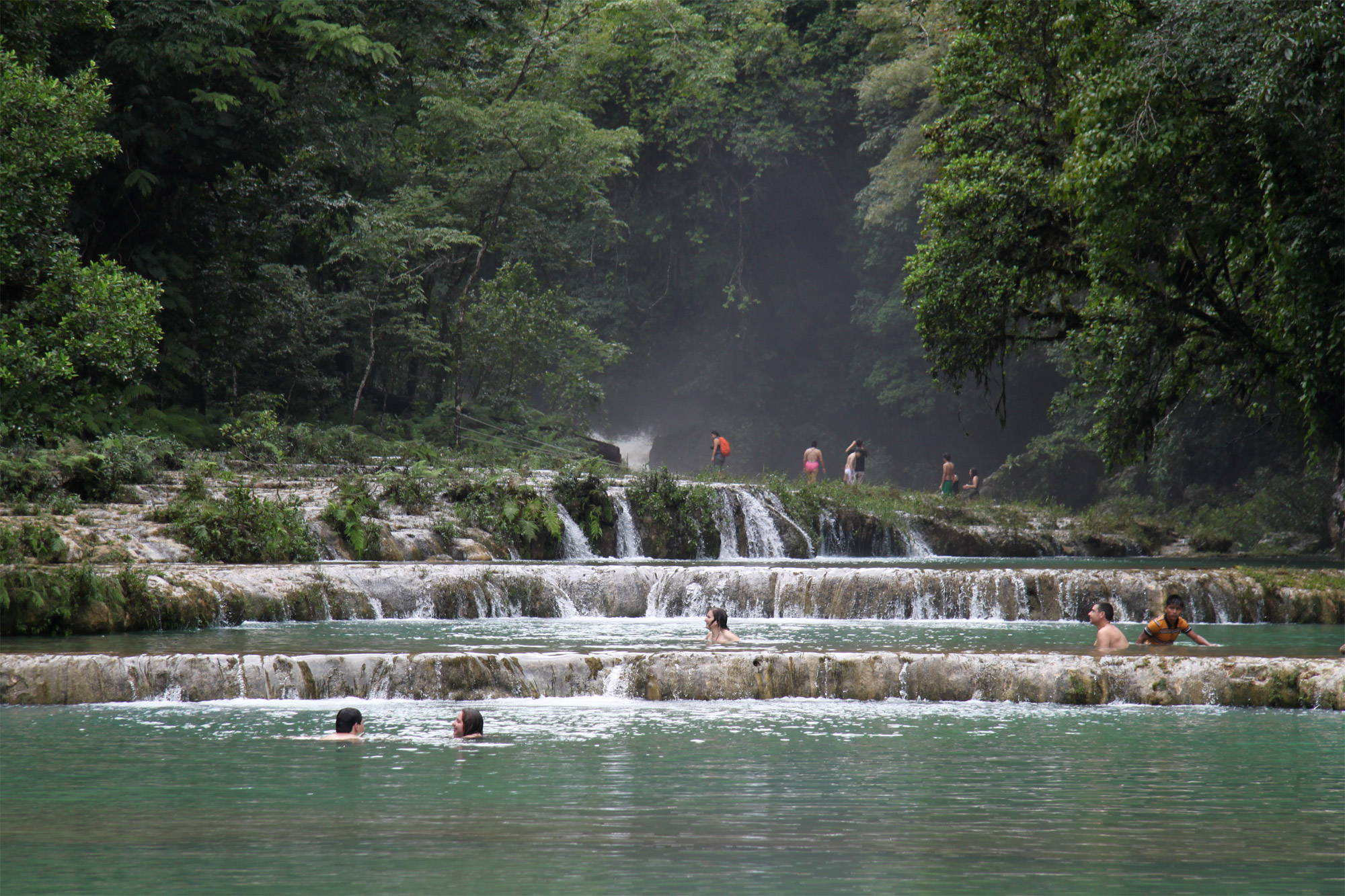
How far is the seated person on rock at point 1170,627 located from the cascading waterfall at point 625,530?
40.4 feet

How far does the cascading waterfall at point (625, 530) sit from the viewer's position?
22.7 meters

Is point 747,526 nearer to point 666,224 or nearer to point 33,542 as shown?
point 33,542

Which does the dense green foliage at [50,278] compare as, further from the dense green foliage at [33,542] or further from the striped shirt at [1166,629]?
the striped shirt at [1166,629]

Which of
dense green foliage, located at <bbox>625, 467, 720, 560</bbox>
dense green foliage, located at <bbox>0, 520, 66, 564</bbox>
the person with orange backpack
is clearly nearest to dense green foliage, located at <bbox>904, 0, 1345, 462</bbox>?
dense green foliage, located at <bbox>625, 467, 720, 560</bbox>

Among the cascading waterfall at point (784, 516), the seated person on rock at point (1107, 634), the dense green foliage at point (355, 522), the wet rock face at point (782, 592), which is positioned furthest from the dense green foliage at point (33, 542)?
the cascading waterfall at point (784, 516)

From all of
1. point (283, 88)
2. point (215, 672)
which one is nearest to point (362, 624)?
point (215, 672)

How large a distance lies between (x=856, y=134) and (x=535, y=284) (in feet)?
63.4

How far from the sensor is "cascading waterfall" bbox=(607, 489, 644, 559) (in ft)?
74.5

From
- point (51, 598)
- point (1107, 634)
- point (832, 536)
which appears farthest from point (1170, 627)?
point (832, 536)

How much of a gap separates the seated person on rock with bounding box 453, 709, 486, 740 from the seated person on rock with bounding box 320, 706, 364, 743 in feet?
2.18

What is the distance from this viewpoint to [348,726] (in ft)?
25.9

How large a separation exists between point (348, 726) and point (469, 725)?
31.8 inches

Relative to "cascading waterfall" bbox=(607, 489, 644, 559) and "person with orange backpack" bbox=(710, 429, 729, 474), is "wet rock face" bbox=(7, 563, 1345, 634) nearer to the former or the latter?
"cascading waterfall" bbox=(607, 489, 644, 559)

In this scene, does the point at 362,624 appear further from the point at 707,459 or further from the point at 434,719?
the point at 707,459
